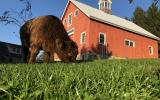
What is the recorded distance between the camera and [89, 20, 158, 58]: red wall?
1527 inches

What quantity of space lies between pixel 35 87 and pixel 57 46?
445 inches

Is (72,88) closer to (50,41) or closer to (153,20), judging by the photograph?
(50,41)

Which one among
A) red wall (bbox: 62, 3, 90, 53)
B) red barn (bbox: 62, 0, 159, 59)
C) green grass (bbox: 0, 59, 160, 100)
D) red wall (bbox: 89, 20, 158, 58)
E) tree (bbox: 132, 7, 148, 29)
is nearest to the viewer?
green grass (bbox: 0, 59, 160, 100)

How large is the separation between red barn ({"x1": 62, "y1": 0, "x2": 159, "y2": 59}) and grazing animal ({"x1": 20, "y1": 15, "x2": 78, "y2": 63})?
21703 millimetres

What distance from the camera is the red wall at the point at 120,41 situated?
38.8 meters

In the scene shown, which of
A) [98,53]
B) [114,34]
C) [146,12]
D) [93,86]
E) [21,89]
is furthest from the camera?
[146,12]

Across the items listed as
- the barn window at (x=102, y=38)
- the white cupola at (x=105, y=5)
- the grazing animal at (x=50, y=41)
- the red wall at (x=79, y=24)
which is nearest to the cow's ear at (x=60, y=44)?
the grazing animal at (x=50, y=41)

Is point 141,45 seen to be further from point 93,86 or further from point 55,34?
point 93,86

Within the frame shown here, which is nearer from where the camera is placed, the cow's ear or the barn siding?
the cow's ear

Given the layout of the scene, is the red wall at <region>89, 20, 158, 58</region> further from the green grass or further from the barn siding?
the green grass

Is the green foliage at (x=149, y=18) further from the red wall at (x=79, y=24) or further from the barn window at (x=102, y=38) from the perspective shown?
the barn window at (x=102, y=38)

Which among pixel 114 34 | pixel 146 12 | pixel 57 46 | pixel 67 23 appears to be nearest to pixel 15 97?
pixel 57 46

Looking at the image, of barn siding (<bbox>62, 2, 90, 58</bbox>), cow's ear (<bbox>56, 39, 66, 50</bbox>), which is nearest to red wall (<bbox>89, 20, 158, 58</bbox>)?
barn siding (<bbox>62, 2, 90, 58</bbox>)

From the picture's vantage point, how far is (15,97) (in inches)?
112
